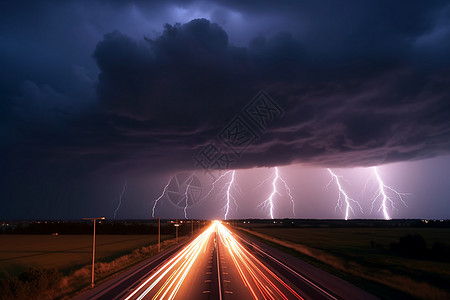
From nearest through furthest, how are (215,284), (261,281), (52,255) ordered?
(215,284) < (261,281) < (52,255)

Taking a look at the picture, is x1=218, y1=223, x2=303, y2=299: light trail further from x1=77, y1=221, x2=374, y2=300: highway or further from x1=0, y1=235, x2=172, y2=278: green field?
x1=0, y1=235, x2=172, y2=278: green field

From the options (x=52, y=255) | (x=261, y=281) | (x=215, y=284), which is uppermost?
(x=215, y=284)

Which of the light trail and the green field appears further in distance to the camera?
the green field

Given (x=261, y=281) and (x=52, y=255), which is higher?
(x=261, y=281)

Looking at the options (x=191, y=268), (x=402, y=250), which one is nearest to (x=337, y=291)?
(x=191, y=268)

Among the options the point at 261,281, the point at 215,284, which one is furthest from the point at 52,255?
the point at 261,281

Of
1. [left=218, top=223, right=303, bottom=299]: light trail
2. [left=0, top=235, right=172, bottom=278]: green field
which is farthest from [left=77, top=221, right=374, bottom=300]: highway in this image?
[left=0, top=235, right=172, bottom=278]: green field

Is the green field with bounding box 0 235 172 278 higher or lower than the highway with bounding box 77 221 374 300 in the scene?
lower

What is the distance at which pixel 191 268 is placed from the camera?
89.4 ft

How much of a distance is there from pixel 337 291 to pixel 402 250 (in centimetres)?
4270

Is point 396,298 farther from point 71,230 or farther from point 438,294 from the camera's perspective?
point 71,230

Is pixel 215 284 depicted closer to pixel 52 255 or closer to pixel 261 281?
pixel 261 281

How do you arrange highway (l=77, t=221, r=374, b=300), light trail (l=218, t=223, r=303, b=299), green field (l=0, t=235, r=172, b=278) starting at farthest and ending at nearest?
1. green field (l=0, t=235, r=172, b=278)
2. light trail (l=218, t=223, r=303, b=299)
3. highway (l=77, t=221, r=374, b=300)

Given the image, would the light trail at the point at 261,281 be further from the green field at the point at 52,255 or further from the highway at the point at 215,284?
the green field at the point at 52,255
